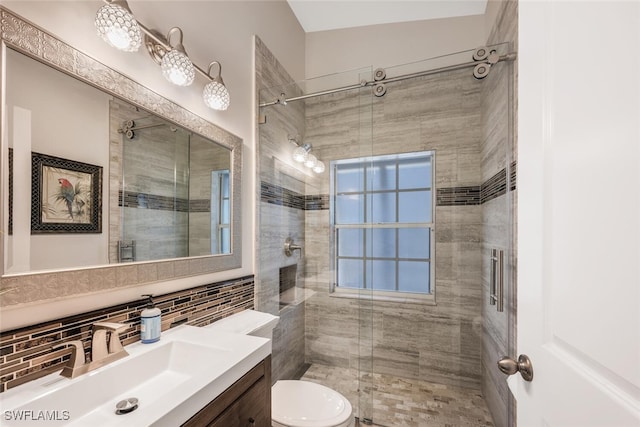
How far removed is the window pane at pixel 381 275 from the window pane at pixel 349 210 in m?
0.32

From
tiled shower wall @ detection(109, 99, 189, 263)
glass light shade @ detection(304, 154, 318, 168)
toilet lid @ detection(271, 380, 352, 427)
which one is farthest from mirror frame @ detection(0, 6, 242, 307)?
toilet lid @ detection(271, 380, 352, 427)

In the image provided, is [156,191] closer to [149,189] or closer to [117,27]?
[149,189]

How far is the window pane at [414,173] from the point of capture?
6.66ft

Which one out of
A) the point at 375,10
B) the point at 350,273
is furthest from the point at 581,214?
the point at 375,10

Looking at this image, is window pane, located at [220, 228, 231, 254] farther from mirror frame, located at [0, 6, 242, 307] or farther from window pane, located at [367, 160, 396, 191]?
window pane, located at [367, 160, 396, 191]

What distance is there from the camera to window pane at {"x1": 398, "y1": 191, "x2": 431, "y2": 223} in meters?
2.03

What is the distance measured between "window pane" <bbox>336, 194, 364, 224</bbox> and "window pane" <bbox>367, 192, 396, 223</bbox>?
64mm

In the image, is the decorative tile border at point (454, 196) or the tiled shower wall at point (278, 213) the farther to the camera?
the decorative tile border at point (454, 196)

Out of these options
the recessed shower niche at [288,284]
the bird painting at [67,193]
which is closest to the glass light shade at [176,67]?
the bird painting at [67,193]

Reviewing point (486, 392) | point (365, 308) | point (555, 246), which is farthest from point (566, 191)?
point (486, 392)

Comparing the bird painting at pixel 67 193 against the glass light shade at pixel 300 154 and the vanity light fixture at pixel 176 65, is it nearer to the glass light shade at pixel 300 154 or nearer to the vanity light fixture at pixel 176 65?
the vanity light fixture at pixel 176 65

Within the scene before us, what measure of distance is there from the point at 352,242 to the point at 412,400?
119 cm

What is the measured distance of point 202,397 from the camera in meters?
0.78

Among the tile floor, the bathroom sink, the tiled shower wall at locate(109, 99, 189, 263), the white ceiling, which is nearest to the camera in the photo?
the bathroom sink
